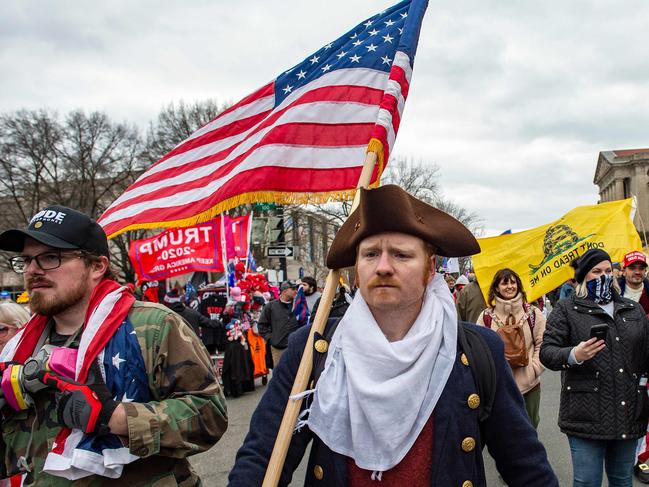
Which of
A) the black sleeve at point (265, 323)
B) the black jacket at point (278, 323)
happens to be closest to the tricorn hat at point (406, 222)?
the black jacket at point (278, 323)

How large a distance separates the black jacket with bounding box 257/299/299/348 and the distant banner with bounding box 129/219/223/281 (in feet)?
4.03

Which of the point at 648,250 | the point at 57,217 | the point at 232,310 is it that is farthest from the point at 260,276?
the point at 57,217

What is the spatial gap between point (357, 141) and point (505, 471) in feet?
7.61

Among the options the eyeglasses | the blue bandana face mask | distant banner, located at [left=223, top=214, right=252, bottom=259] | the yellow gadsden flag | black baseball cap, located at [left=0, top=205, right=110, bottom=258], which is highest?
distant banner, located at [left=223, top=214, right=252, bottom=259]

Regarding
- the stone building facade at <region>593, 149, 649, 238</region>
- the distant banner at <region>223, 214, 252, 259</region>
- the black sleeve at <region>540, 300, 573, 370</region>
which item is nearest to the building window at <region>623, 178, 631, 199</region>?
the stone building facade at <region>593, 149, 649, 238</region>

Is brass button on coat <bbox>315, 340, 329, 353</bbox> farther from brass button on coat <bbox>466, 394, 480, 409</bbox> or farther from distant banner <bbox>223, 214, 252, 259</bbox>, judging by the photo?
distant banner <bbox>223, 214, 252, 259</bbox>

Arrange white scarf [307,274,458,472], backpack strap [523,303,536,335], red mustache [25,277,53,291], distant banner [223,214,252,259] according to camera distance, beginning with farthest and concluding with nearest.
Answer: distant banner [223,214,252,259]
backpack strap [523,303,536,335]
red mustache [25,277,53,291]
white scarf [307,274,458,472]

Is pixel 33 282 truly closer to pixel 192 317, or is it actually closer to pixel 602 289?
pixel 602 289

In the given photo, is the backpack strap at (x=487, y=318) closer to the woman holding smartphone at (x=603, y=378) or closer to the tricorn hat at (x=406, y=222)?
the woman holding smartphone at (x=603, y=378)

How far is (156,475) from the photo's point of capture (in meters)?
2.42

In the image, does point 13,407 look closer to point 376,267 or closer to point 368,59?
point 376,267

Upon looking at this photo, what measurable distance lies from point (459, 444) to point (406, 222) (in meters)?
0.75

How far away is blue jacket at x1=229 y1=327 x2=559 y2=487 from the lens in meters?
1.90

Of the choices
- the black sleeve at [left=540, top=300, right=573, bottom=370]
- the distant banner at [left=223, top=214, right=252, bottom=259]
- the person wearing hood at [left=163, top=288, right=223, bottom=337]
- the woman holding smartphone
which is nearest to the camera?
the woman holding smartphone
